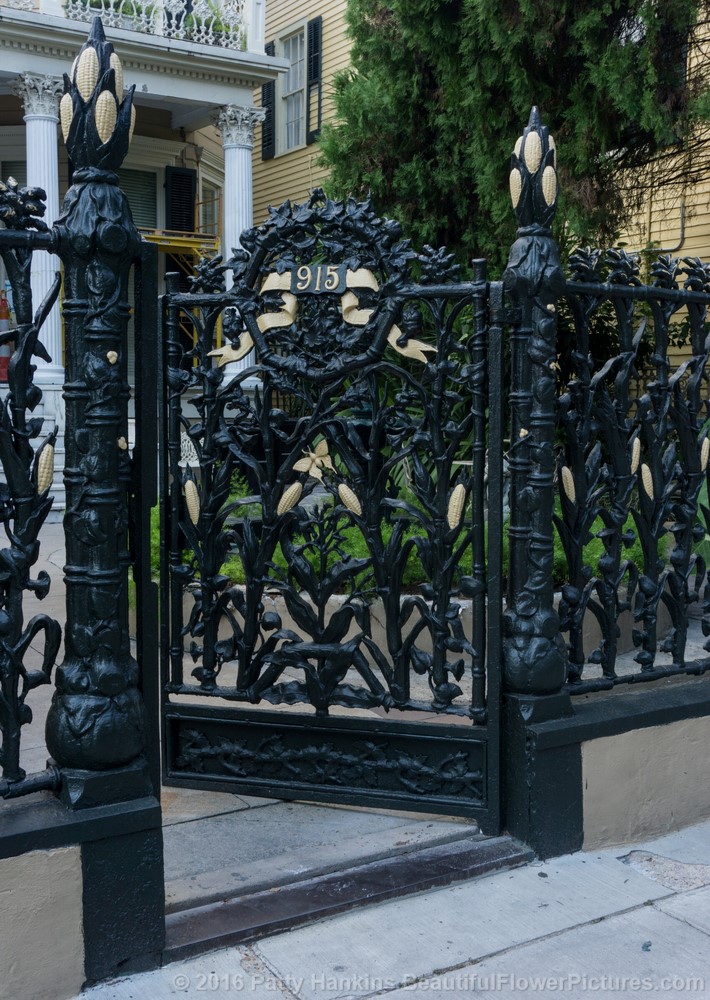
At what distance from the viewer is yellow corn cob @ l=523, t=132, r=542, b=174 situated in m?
3.84

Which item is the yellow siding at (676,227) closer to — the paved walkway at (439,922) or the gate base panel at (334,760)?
the gate base panel at (334,760)

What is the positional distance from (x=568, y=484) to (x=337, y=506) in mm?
945

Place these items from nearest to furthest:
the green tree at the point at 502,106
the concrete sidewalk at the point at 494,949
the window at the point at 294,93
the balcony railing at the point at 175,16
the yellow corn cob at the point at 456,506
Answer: the concrete sidewalk at the point at 494,949 → the yellow corn cob at the point at 456,506 → the green tree at the point at 502,106 → the balcony railing at the point at 175,16 → the window at the point at 294,93

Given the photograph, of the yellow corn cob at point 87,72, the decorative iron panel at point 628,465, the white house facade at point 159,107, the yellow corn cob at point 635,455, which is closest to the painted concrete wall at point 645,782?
the decorative iron panel at point 628,465

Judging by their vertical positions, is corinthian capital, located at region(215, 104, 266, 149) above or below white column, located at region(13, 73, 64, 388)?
above

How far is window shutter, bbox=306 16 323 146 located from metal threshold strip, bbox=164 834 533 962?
A: 18314 millimetres

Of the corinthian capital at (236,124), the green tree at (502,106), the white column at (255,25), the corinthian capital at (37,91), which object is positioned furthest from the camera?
the corinthian capital at (236,124)

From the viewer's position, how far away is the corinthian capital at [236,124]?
56.2 ft

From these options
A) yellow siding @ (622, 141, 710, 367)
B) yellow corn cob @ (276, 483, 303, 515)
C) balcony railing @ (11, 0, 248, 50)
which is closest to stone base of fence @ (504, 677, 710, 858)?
yellow corn cob @ (276, 483, 303, 515)

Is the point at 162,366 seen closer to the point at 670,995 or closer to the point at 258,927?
the point at 258,927

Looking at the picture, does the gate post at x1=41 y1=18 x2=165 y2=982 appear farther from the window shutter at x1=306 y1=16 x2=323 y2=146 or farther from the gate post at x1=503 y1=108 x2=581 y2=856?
the window shutter at x1=306 y1=16 x2=323 y2=146

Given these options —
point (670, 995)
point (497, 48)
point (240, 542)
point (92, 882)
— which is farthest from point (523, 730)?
point (497, 48)

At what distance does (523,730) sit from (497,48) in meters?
7.93

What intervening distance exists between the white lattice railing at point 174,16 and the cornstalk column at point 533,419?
13568 mm
